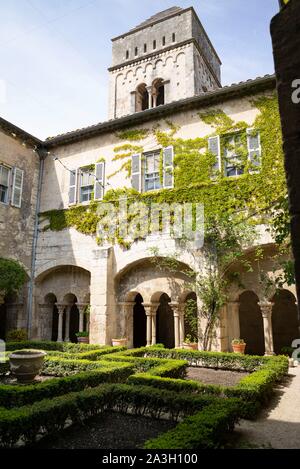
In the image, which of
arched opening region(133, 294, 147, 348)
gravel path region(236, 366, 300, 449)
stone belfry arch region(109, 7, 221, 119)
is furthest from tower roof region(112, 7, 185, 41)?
gravel path region(236, 366, 300, 449)

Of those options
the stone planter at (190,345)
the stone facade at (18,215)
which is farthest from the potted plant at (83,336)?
the stone planter at (190,345)

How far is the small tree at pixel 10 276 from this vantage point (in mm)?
11703

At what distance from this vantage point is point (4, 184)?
13094mm

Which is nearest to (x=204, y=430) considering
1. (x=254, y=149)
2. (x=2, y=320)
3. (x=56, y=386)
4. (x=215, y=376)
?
(x=56, y=386)

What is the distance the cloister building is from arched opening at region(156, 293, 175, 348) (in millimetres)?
47

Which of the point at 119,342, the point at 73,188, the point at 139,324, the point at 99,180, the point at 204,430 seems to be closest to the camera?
the point at 204,430

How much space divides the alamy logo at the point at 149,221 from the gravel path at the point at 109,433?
20.7 ft

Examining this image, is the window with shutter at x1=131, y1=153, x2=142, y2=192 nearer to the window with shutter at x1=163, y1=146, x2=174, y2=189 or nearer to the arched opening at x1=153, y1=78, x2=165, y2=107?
the window with shutter at x1=163, y1=146, x2=174, y2=189

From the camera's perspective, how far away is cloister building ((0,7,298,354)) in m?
11.1

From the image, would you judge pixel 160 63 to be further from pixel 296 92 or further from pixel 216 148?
pixel 296 92

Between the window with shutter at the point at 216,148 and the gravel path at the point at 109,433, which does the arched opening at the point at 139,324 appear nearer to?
the window with shutter at the point at 216,148

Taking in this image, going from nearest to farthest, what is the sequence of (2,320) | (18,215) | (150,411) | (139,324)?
(150,411)
(18,215)
(2,320)
(139,324)

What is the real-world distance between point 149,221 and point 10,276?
5297 mm

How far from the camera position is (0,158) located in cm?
1295
